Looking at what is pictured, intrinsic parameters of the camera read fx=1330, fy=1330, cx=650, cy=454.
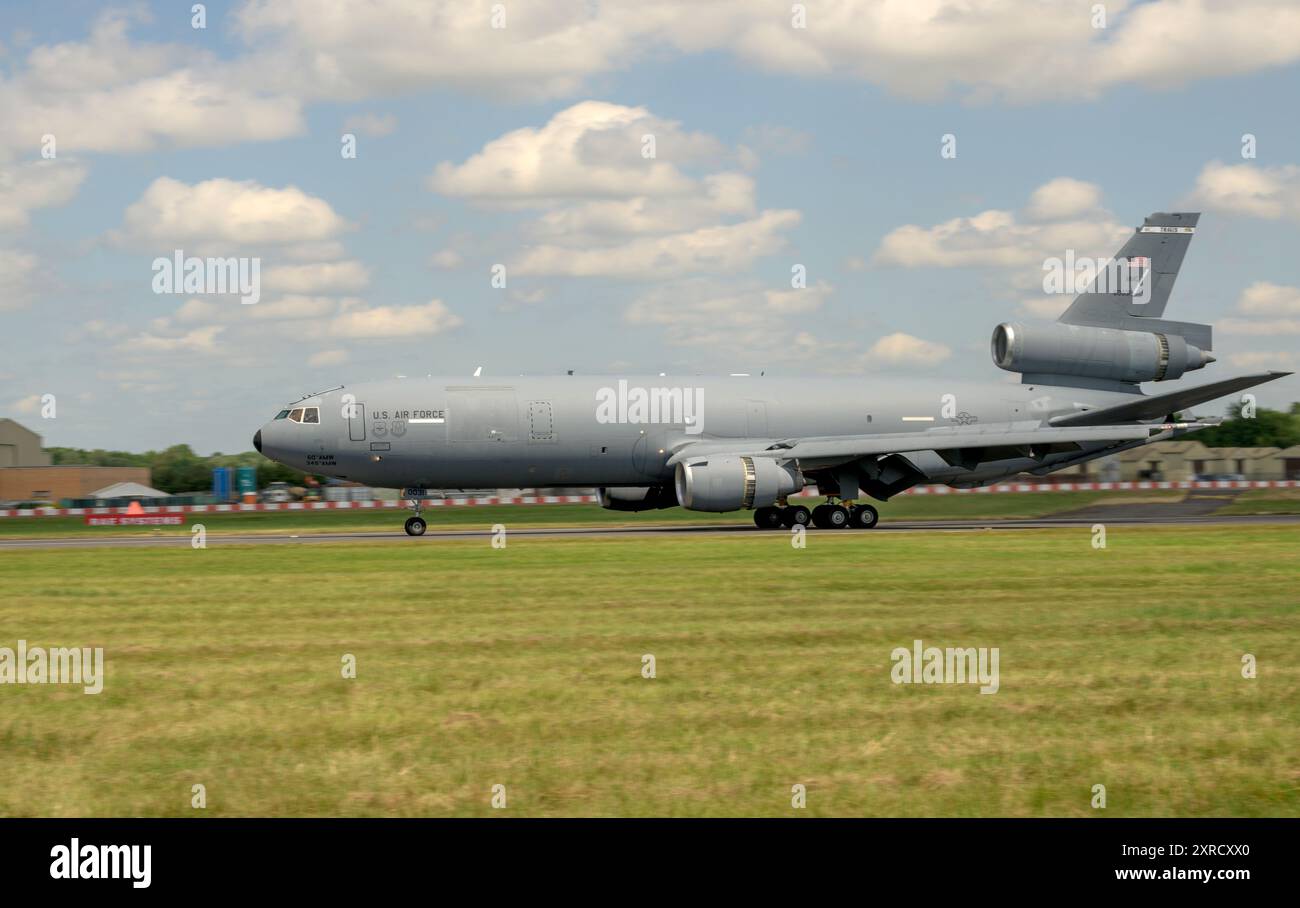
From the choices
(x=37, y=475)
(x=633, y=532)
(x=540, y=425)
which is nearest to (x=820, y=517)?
(x=633, y=532)

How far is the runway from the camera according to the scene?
32.0 metres

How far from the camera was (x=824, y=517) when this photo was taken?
37.2 m

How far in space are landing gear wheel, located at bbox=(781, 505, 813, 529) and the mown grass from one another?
12.1 ft

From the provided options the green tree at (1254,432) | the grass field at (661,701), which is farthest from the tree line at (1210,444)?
the grass field at (661,701)

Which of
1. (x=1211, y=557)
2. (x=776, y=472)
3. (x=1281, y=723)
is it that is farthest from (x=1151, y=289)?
(x=1281, y=723)

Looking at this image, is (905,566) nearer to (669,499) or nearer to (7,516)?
(669,499)

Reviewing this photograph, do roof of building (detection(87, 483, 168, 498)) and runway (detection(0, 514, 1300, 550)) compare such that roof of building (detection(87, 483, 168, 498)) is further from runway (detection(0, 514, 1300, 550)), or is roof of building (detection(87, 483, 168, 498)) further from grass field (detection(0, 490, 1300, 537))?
runway (detection(0, 514, 1300, 550))

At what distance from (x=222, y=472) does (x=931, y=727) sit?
83.3 metres

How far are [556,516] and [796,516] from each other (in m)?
13.4

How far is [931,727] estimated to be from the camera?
8672mm

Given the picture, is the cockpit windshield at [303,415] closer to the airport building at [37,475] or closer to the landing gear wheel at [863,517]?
the landing gear wheel at [863,517]

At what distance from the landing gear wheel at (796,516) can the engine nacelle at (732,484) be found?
1.50m

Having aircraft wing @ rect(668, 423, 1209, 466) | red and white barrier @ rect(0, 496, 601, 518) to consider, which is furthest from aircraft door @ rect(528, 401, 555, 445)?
red and white barrier @ rect(0, 496, 601, 518)

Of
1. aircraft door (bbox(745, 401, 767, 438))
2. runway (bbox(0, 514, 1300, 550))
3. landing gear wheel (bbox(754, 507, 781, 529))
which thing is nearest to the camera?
runway (bbox(0, 514, 1300, 550))
